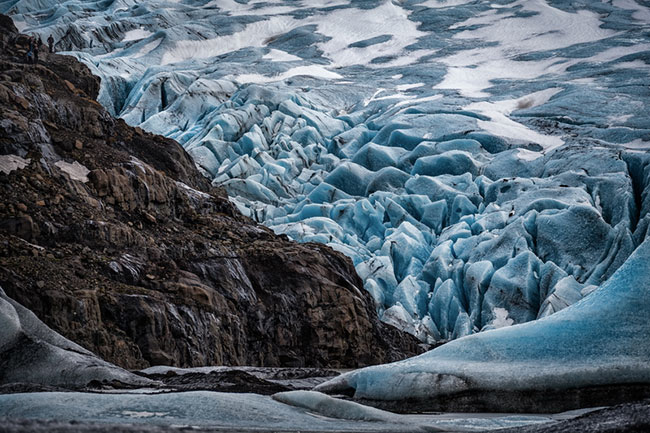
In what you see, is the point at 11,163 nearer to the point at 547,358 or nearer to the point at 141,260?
the point at 141,260

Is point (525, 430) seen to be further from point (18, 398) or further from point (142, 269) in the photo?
point (142, 269)

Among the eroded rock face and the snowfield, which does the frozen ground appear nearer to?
the snowfield

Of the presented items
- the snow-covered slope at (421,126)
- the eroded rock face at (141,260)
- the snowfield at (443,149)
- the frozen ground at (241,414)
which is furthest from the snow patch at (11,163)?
the snow-covered slope at (421,126)

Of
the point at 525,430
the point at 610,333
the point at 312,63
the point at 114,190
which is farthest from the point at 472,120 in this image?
the point at 525,430

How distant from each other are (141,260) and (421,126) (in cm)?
2073

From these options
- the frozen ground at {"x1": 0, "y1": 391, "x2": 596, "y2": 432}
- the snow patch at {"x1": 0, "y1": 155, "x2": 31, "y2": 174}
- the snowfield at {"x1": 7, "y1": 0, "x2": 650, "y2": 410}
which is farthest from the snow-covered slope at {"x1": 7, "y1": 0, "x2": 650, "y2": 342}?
the frozen ground at {"x1": 0, "y1": 391, "x2": 596, "y2": 432}

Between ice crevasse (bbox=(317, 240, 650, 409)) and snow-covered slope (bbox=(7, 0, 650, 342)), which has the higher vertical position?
ice crevasse (bbox=(317, 240, 650, 409))

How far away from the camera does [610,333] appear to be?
6078 mm

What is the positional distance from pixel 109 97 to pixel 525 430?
1421 inches

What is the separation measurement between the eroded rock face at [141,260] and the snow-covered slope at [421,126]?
4.88m

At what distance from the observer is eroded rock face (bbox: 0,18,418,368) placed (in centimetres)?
1135

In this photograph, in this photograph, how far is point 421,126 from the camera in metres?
31.7

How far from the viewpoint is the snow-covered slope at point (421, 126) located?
2180 centimetres

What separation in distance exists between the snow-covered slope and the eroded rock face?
192 inches
